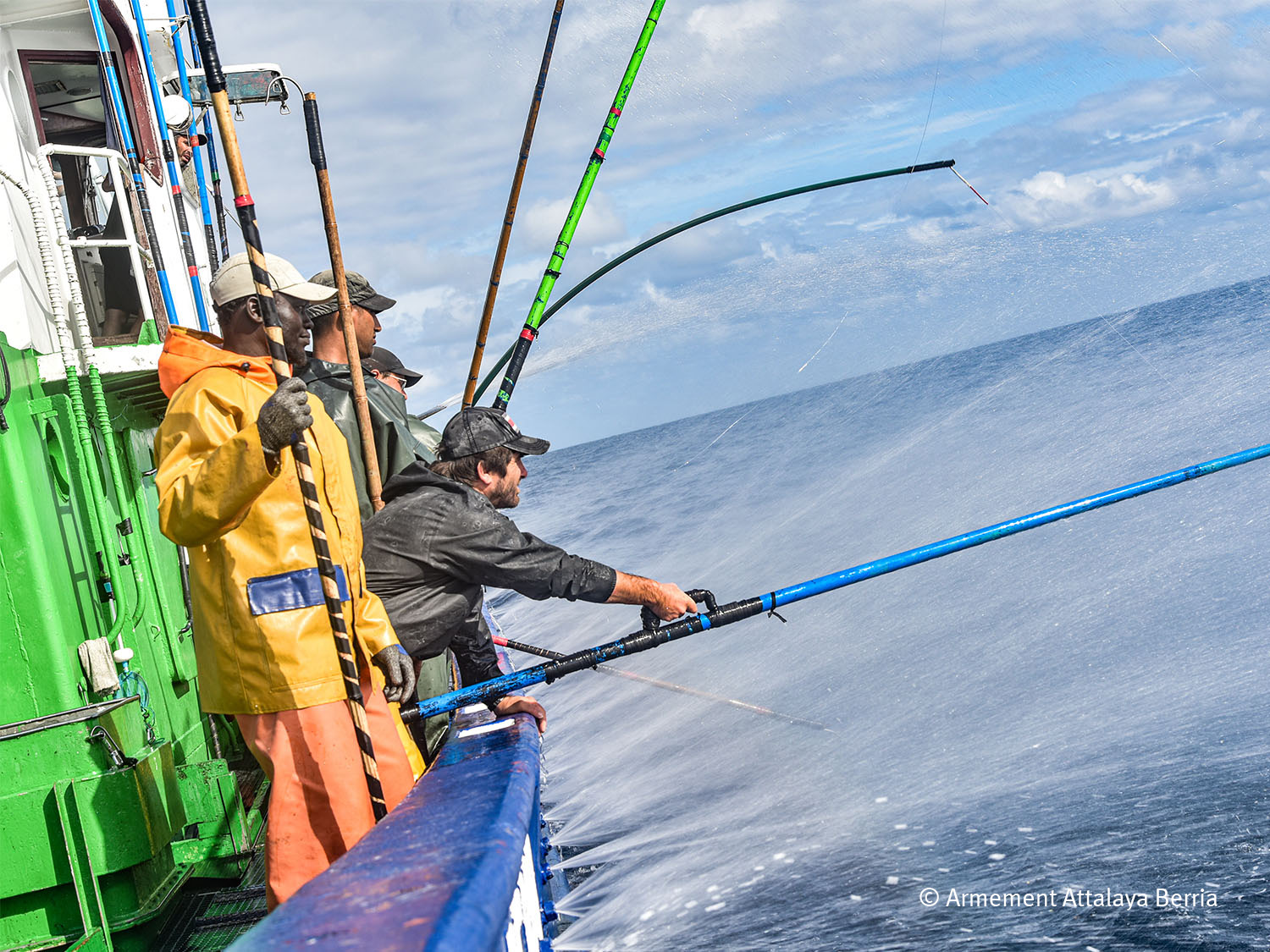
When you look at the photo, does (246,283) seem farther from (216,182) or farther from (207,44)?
(216,182)

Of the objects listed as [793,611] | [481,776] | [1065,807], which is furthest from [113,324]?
[793,611]

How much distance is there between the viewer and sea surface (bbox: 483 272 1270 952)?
4.72 m

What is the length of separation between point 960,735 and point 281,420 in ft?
18.0

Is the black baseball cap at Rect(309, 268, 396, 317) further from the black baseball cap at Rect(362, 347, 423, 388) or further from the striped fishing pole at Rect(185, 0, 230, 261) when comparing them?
the striped fishing pole at Rect(185, 0, 230, 261)

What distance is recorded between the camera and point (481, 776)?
2570 millimetres

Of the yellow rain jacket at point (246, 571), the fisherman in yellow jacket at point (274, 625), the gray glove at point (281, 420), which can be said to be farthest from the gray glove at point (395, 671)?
the gray glove at point (281, 420)

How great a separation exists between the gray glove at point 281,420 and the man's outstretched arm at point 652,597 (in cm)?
136

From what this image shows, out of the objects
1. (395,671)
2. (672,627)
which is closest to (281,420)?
(395,671)

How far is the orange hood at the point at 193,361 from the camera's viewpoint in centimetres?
262

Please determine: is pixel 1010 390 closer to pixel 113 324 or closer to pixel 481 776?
pixel 113 324

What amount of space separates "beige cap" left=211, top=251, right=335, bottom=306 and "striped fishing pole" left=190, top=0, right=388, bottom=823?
142 millimetres

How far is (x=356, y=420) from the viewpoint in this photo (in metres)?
4.11

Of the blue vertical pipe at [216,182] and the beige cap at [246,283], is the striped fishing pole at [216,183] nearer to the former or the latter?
the blue vertical pipe at [216,182]

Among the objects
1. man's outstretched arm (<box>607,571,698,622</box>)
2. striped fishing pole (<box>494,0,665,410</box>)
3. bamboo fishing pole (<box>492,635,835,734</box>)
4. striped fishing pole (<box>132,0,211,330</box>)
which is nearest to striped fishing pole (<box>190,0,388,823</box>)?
man's outstretched arm (<box>607,571,698,622</box>)
